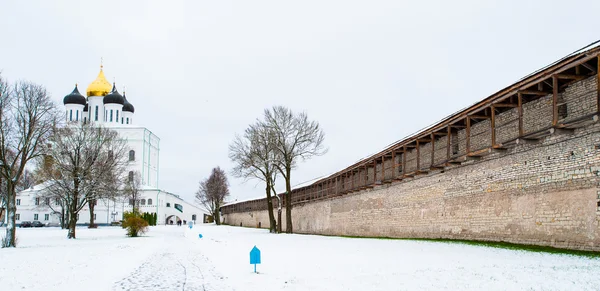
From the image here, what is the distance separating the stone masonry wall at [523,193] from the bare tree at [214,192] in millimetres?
62744

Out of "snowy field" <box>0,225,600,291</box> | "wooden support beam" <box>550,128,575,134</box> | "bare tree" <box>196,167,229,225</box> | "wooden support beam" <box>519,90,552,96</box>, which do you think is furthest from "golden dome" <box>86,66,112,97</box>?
"wooden support beam" <box>550,128,575,134</box>

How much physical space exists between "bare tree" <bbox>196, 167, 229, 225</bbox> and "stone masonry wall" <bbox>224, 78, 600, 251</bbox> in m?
62.7

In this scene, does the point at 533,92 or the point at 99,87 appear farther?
the point at 99,87

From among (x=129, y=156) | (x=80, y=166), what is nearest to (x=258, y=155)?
(x=80, y=166)

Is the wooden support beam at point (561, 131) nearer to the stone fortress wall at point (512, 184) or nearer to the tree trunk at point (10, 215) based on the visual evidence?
the stone fortress wall at point (512, 184)

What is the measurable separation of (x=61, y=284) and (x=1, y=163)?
17.3 meters

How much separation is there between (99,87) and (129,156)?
13.8 m

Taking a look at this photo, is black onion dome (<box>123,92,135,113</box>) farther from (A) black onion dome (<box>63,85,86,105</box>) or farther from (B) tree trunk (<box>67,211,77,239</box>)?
(B) tree trunk (<box>67,211,77,239</box>)

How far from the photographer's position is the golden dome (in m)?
88.2

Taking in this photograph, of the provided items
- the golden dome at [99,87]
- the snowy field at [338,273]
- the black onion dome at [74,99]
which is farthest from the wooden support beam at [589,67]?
the golden dome at [99,87]

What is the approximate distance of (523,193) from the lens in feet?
58.2

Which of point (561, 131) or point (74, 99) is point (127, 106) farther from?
point (561, 131)

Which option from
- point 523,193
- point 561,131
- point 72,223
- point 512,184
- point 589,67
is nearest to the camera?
point 589,67

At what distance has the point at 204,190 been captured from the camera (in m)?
102
